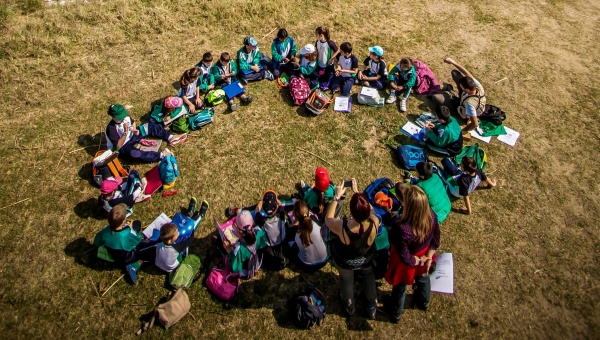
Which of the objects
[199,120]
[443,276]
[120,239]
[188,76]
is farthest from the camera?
[199,120]

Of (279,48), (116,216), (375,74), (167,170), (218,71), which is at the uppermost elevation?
(279,48)

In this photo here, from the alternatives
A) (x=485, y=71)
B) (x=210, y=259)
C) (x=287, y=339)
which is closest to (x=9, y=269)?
(x=210, y=259)

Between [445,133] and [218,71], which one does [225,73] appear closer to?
[218,71]

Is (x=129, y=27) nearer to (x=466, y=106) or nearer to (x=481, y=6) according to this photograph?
(x=466, y=106)

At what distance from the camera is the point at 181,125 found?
9.80 metres

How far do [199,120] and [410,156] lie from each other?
599 centimetres

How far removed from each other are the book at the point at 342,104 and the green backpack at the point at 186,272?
605 centimetres

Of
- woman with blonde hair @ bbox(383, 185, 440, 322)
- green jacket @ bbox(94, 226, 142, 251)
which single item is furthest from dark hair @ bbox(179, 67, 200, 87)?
woman with blonde hair @ bbox(383, 185, 440, 322)

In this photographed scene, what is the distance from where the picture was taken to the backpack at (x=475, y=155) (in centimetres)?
909

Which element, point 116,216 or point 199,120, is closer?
point 116,216

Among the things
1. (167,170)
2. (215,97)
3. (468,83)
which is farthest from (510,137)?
(167,170)

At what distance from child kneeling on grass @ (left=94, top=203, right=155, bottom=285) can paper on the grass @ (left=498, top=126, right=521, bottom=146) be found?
9777mm

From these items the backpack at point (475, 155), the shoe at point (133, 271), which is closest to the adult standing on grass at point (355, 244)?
the shoe at point (133, 271)

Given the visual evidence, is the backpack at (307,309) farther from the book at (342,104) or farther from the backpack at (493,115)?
the backpack at (493,115)
